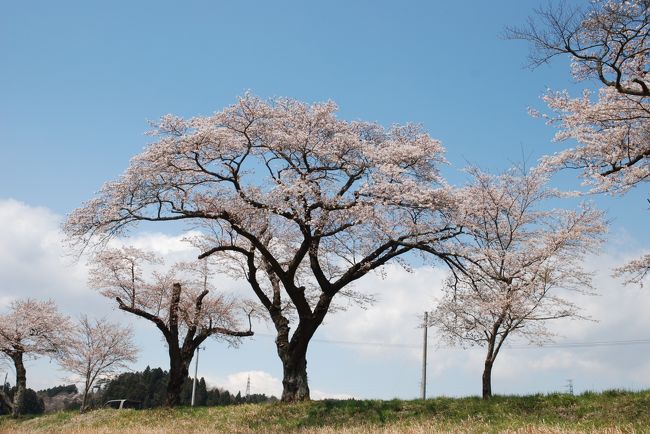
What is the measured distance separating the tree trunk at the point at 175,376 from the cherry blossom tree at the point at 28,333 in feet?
68.3

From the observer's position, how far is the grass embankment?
53.6 feet

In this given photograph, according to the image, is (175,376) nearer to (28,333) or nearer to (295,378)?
(295,378)

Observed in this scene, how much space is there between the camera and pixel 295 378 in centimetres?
2659

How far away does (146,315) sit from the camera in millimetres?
33438

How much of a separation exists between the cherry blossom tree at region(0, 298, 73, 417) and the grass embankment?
77.6ft

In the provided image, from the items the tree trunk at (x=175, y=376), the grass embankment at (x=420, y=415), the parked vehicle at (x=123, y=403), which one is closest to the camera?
the grass embankment at (x=420, y=415)

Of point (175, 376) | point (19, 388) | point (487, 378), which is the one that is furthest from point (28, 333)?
A: point (487, 378)

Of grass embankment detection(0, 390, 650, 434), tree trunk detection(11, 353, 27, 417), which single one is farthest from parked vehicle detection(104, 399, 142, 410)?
grass embankment detection(0, 390, 650, 434)

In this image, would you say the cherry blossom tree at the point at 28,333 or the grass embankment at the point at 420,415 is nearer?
the grass embankment at the point at 420,415

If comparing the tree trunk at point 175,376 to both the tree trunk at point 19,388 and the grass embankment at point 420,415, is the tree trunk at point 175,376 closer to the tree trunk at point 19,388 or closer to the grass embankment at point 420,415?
the grass embankment at point 420,415

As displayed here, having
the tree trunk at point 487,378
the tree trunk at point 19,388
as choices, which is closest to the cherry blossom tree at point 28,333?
the tree trunk at point 19,388

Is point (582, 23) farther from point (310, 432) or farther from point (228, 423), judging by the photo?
point (228, 423)

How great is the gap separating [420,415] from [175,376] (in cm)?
1736

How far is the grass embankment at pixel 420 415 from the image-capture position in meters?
16.3
